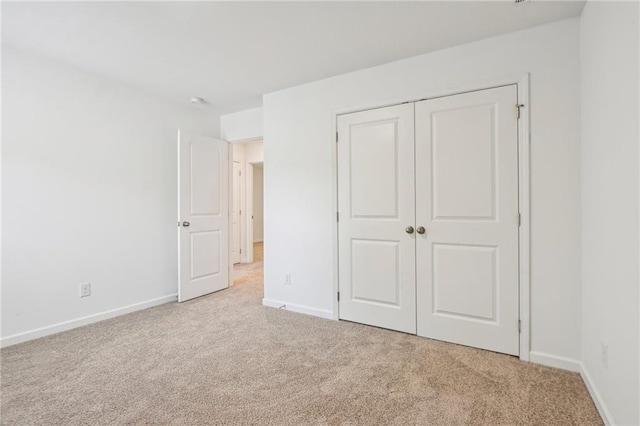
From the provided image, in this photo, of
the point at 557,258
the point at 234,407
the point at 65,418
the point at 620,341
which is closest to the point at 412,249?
the point at 557,258

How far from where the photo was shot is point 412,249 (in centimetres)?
257

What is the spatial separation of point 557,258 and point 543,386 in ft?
2.65

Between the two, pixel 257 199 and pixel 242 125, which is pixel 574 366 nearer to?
pixel 242 125

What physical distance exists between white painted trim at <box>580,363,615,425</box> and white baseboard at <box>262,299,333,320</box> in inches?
74.2

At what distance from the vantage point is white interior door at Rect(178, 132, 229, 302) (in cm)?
357

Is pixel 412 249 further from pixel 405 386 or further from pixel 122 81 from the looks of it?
pixel 122 81

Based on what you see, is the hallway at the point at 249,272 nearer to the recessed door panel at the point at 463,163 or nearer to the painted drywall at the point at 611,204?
the recessed door panel at the point at 463,163

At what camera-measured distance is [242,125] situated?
4020 mm

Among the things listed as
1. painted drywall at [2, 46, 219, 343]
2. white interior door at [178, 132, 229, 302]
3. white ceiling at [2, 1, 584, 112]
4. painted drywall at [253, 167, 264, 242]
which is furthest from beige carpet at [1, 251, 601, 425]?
painted drywall at [253, 167, 264, 242]

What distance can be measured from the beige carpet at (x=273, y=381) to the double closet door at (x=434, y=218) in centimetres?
23

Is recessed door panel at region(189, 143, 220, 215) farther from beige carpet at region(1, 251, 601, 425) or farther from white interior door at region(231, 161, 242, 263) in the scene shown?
white interior door at region(231, 161, 242, 263)

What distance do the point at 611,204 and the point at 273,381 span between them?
209 cm

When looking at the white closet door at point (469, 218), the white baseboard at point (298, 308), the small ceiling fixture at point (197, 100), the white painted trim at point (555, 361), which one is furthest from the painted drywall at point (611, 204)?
the small ceiling fixture at point (197, 100)

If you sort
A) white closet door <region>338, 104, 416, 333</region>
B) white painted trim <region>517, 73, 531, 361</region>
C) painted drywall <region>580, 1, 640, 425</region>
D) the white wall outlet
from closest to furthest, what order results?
painted drywall <region>580, 1, 640, 425</region> < white painted trim <region>517, 73, 531, 361</region> < white closet door <region>338, 104, 416, 333</region> < the white wall outlet
